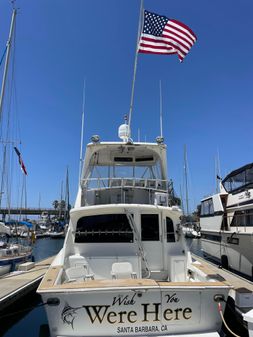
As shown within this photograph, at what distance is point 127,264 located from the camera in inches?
284

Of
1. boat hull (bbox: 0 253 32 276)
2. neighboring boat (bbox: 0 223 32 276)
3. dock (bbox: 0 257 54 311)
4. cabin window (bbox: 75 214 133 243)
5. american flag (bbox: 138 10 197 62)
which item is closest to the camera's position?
cabin window (bbox: 75 214 133 243)

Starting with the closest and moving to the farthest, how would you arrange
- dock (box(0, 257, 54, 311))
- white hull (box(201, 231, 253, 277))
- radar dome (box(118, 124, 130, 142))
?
dock (box(0, 257, 54, 311)), radar dome (box(118, 124, 130, 142)), white hull (box(201, 231, 253, 277))

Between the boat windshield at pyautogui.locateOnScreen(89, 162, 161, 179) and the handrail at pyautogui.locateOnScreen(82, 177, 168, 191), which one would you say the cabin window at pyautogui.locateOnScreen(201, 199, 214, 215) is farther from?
the handrail at pyautogui.locateOnScreen(82, 177, 168, 191)

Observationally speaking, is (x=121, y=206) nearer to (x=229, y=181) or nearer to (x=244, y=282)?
A: (x=244, y=282)

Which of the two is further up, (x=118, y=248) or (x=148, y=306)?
(x=118, y=248)

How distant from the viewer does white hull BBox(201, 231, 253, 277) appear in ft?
40.0

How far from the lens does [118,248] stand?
7797 millimetres

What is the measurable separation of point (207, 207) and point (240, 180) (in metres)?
4.38

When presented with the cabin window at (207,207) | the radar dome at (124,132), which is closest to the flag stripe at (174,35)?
the radar dome at (124,132)

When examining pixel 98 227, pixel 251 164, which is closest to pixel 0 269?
pixel 98 227

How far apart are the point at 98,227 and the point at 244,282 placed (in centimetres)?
542

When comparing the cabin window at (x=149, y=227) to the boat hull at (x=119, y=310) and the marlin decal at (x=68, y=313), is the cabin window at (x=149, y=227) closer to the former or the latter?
the boat hull at (x=119, y=310)

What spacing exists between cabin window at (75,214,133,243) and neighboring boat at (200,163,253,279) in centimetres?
620

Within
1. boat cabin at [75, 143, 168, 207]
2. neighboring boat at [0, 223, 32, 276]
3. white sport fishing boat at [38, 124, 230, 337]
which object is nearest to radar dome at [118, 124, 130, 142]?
white sport fishing boat at [38, 124, 230, 337]
